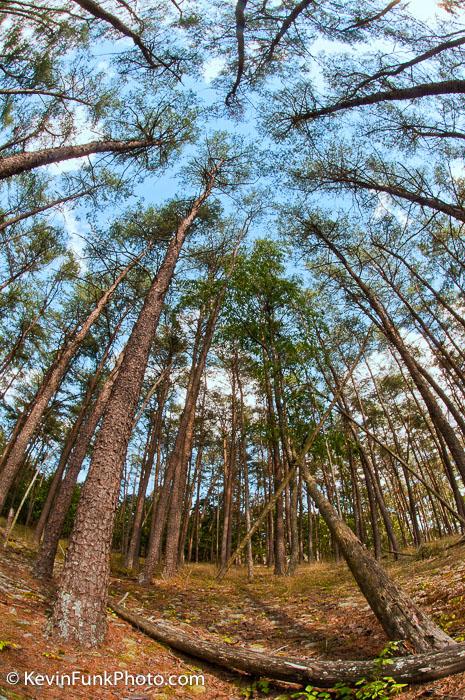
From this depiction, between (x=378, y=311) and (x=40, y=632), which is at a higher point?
(x=378, y=311)

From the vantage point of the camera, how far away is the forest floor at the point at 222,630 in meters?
2.98

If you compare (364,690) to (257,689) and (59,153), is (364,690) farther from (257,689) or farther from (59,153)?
(59,153)

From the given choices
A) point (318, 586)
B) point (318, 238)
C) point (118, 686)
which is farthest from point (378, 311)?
point (118, 686)

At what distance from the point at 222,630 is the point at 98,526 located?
3028 mm

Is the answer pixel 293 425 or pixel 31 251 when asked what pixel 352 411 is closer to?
pixel 293 425

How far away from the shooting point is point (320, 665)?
3.26 m

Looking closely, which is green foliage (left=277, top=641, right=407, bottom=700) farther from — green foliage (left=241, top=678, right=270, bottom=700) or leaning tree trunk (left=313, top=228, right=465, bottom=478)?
leaning tree trunk (left=313, top=228, right=465, bottom=478)

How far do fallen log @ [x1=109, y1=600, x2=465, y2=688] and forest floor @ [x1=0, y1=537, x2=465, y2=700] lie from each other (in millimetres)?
90

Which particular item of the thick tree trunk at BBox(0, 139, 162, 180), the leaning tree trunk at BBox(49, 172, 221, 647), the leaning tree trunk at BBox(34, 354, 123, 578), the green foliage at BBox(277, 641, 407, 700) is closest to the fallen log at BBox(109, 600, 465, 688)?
the green foliage at BBox(277, 641, 407, 700)

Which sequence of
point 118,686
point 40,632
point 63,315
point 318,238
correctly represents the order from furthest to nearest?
point 63,315 → point 318,238 → point 40,632 → point 118,686

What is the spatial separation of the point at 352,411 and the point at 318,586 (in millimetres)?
13204

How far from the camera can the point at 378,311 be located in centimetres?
1000

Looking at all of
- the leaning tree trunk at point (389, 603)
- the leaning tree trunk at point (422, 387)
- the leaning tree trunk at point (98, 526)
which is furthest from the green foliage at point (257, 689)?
the leaning tree trunk at point (422, 387)

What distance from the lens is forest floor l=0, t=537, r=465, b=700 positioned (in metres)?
2.98
